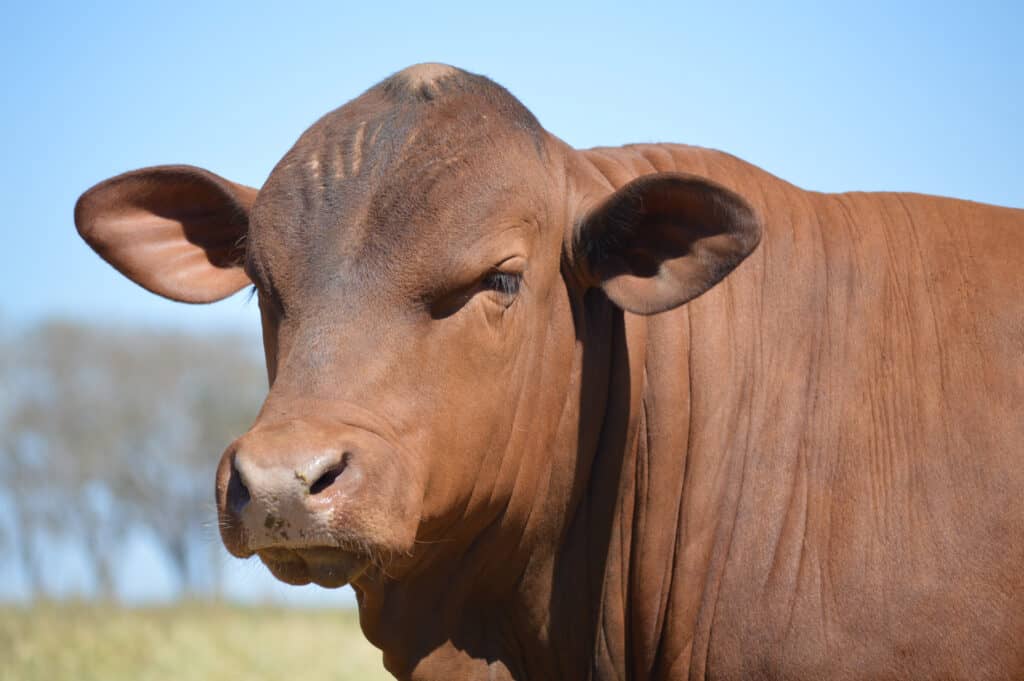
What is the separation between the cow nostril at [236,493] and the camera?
13.3 feet

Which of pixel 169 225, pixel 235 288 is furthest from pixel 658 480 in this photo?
pixel 169 225

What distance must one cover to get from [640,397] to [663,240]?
0.69 metres

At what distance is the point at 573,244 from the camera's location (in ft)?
17.3

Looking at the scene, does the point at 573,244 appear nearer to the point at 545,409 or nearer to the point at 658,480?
the point at 545,409

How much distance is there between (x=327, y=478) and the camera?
4047mm

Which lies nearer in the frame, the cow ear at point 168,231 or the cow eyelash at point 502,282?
the cow eyelash at point 502,282

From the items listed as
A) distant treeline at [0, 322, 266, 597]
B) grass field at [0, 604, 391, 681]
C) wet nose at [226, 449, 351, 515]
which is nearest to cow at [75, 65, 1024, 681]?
wet nose at [226, 449, 351, 515]

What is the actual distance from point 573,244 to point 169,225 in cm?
221

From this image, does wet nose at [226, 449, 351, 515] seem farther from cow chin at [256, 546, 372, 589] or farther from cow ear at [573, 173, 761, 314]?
cow ear at [573, 173, 761, 314]

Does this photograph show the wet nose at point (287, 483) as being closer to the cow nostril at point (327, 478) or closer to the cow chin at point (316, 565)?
the cow nostril at point (327, 478)

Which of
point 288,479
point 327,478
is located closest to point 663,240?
point 327,478

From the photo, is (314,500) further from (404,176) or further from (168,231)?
(168,231)

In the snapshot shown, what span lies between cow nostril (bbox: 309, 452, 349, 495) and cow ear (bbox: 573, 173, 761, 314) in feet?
5.08

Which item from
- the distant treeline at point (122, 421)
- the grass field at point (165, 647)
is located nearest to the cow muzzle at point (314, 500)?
the grass field at point (165, 647)
